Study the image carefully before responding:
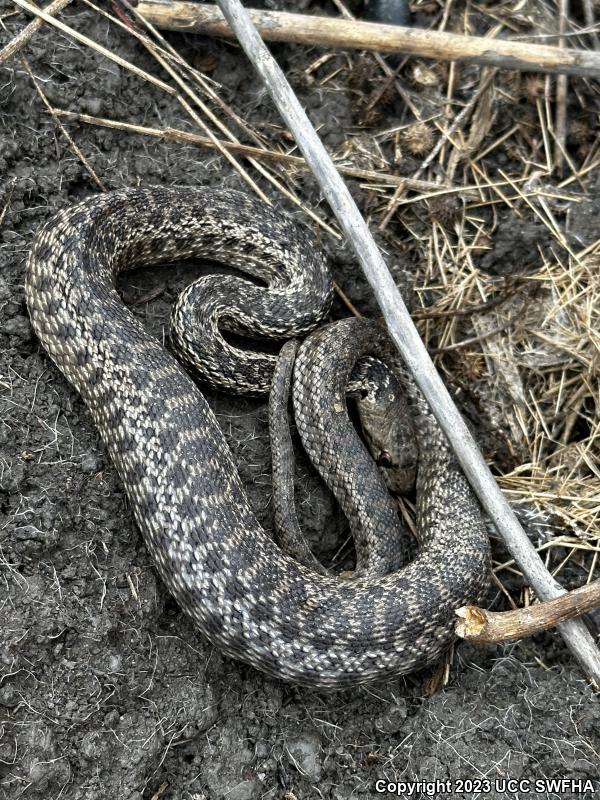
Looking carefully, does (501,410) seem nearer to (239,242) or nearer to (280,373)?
(280,373)

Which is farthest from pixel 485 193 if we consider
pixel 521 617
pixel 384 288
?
pixel 521 617

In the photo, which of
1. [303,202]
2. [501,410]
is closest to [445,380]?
[501,410]

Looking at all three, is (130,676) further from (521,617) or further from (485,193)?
(485,193)

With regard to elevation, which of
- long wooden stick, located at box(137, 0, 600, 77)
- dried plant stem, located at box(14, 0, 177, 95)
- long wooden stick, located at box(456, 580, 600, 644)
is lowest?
long wooden stick, located at box(456, 580, 600, 644)

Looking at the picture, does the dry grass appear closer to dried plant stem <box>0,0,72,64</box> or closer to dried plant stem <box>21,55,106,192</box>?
dried plant stem <box>21,55,106,192</box>

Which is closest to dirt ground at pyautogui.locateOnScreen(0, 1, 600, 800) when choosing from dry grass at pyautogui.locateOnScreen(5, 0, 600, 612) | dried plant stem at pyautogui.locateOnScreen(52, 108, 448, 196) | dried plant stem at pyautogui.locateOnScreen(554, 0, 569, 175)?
dried plant stem at pyautogui.locateOnScreen(52, 108, 448, 196)

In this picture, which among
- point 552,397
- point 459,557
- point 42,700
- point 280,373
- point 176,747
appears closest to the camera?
point 42,700
